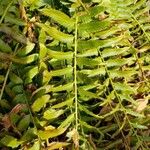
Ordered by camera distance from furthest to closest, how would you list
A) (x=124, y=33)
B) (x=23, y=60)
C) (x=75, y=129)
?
(x=124, y=33), (x=23, y=60), (x=75, y=129)

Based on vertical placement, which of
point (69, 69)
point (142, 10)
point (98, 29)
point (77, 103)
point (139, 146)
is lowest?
point (139, 146)

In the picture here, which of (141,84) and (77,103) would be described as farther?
(141,84)

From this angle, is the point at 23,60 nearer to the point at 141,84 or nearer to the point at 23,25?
the point at 23,25

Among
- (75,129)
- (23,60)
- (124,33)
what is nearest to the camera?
(75,129)

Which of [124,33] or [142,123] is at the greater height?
[124,33]

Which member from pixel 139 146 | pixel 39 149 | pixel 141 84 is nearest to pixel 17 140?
pixel 39 149

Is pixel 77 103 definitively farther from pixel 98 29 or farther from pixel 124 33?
pixel 124 33

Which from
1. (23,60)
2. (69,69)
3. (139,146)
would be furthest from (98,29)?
(139,146)
